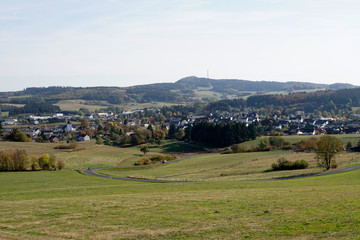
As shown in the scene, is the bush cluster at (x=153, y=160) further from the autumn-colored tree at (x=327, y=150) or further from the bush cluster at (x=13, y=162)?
the autumn-colored tree at (x=327, y=150)

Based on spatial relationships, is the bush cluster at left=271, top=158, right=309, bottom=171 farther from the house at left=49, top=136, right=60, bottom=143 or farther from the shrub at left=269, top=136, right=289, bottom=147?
the house at left=49, top=136, right=60, bottom=143

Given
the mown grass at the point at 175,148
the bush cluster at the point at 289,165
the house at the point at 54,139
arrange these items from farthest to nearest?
the house at the point at 54,139 → the mown grass at the point at 175,148 → the bush cluster at the point at 289,165

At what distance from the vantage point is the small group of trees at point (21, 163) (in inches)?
2645

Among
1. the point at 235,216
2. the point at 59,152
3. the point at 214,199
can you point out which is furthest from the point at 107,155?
the point at 235,216

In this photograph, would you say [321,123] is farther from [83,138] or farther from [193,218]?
[193,218]

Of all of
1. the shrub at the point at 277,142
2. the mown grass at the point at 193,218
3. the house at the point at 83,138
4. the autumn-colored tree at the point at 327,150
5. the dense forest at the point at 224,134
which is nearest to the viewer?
the mown grass at the point at 193,218

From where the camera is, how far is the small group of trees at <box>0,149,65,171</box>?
67188mm

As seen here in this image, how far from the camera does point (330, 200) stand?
22547 mm

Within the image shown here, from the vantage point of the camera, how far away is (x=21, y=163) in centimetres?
6812

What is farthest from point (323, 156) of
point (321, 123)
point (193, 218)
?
point (321, 123)

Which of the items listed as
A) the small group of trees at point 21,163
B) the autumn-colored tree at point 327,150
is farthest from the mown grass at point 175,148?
the autumn-colored tree at point 327,150

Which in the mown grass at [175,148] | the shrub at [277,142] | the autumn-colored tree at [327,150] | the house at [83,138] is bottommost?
the mown grass at [175,148]

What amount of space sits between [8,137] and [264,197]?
11264 cm

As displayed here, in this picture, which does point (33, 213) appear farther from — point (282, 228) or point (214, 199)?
point (282, 228)
